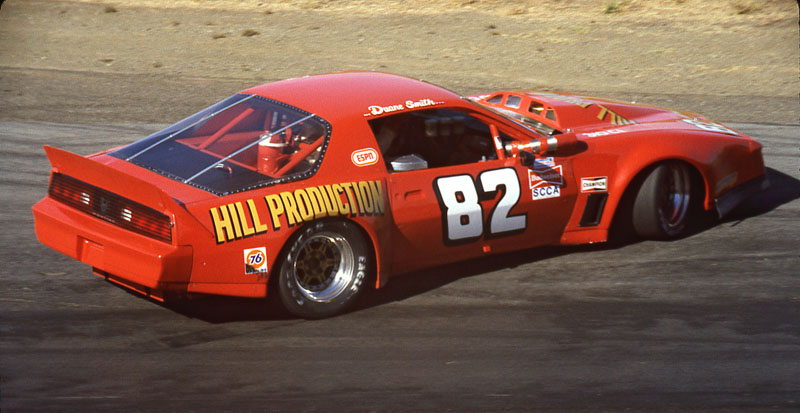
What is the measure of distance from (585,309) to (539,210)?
0.83 metres

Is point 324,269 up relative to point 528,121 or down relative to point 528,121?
down

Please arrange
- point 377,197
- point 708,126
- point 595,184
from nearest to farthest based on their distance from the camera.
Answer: point 377,197 < point 595,184 < point 708,126

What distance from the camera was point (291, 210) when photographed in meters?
5.40

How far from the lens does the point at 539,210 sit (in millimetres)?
6500

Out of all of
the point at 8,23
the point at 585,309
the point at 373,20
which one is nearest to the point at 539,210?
the point at 585,309

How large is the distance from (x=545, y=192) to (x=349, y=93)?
155cm

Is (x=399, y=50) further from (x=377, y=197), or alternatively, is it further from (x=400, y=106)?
(x=377, y=197)

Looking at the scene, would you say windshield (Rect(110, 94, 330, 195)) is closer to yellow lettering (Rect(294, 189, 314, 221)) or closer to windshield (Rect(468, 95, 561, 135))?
yellow lettering (Rect(294, 189, 314, 221))

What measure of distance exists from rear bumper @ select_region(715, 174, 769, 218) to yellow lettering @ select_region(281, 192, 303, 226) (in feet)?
12.2

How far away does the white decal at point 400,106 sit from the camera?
605 cm

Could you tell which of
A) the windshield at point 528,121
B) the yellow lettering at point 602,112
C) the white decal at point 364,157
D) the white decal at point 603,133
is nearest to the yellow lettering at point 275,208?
the white decal at point 364,157

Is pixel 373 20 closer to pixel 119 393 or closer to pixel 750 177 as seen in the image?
pixel 750 177

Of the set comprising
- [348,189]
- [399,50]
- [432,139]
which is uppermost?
[399,50]

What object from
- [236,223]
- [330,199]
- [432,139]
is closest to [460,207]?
[432,139]
